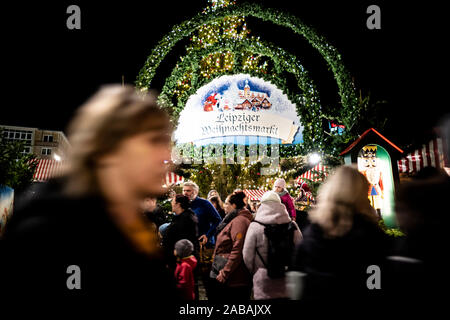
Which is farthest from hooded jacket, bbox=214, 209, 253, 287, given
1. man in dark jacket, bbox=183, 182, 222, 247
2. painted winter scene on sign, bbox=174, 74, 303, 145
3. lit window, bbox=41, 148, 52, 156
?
lit window, bbox=41, 148, 52, 156

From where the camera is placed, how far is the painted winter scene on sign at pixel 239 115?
7.61 meters

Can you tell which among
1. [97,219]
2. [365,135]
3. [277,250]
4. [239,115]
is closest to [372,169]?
[365,135]

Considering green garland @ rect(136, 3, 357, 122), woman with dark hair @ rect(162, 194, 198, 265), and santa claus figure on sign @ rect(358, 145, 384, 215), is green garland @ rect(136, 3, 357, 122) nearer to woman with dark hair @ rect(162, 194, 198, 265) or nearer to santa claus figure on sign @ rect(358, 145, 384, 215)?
santa claus figure on sign @ rect(358, 145, 384, 215)

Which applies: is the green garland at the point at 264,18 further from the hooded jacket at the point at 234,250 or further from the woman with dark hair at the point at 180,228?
the hooded jacket at the point at 234,250

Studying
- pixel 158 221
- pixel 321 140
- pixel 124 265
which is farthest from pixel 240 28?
pixel 124 265

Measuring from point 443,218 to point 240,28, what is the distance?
1843cm

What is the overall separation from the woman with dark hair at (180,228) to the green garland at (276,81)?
341 cm

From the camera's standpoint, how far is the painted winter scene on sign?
25.0 feet

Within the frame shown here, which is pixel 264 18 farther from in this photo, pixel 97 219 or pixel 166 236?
pixel 97 219

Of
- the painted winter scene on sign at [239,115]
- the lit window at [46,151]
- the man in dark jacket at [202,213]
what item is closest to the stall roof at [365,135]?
the painted winter scene on sign at [239,115]

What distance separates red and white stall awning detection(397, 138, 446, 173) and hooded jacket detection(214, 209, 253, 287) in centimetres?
638

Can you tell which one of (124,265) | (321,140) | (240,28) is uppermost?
(240,28)
